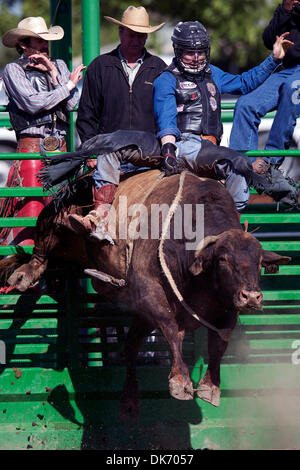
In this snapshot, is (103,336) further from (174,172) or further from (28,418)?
(174,172)

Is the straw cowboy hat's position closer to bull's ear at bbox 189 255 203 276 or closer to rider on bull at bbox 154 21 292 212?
rider on bull at bbox 154 21 292 212

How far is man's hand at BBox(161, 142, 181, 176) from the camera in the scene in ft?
19.3

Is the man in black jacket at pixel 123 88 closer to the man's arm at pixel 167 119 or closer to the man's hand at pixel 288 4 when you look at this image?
the man's arm at pixel 167 119

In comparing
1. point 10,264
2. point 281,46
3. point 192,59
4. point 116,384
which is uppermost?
point 192,59

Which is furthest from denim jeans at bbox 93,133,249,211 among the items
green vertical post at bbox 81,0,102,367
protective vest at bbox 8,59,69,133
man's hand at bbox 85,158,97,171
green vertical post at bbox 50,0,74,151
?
green vertical post at bbox 50,0,74,151

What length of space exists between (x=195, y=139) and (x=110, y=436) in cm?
236

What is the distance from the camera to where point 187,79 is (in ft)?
20.2

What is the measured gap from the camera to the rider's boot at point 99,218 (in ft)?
19.5

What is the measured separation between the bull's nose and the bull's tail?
7.92ft

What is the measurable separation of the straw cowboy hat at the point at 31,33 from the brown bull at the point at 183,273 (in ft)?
4.98

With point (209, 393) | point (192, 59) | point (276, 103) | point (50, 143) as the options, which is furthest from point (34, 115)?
point (209, 393)

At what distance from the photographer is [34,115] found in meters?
6.94

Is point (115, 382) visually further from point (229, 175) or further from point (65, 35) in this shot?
point (65, 35)

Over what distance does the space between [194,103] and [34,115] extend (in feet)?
4.67
